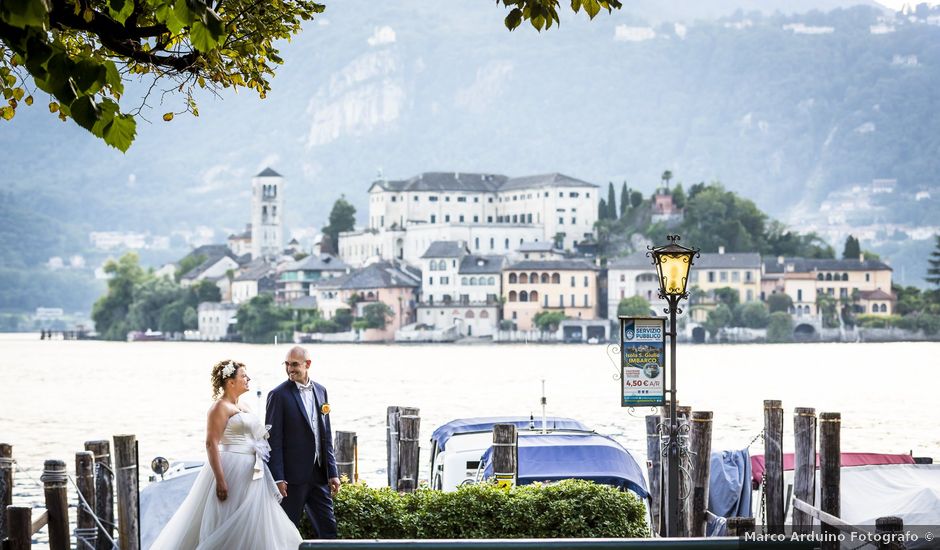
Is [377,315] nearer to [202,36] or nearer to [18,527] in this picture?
[18,527]

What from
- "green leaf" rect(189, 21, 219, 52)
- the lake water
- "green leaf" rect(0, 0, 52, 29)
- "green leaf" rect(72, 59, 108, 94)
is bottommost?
the lake water

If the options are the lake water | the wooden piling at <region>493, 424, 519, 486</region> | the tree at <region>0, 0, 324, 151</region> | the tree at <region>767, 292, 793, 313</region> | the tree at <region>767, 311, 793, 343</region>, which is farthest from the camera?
the tree at <region>767, 292, 793, 313</region>

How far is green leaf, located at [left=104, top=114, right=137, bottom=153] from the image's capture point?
5332 millimetres

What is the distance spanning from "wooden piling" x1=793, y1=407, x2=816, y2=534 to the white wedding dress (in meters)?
5.14

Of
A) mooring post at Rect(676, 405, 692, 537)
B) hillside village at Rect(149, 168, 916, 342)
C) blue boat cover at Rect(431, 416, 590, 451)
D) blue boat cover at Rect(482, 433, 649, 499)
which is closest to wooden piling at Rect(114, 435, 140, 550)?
blue boat cover at Rect(482, 433, 649, 499)

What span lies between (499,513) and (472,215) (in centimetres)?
14772

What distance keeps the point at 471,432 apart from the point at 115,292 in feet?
453

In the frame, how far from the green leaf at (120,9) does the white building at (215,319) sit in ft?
454

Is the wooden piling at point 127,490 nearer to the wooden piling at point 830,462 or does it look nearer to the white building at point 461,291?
the wooden piling at point 830,462

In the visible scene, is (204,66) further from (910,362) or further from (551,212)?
(551,212)

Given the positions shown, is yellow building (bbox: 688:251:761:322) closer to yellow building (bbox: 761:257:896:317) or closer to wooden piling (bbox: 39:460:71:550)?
yellow building (bbox: 761:257:896:317)

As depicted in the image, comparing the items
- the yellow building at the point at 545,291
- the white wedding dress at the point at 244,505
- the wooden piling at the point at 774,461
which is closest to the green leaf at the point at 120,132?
the white wedding dress at the point at 244,505

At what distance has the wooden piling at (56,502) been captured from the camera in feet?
31.4

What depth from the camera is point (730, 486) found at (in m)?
16.1
